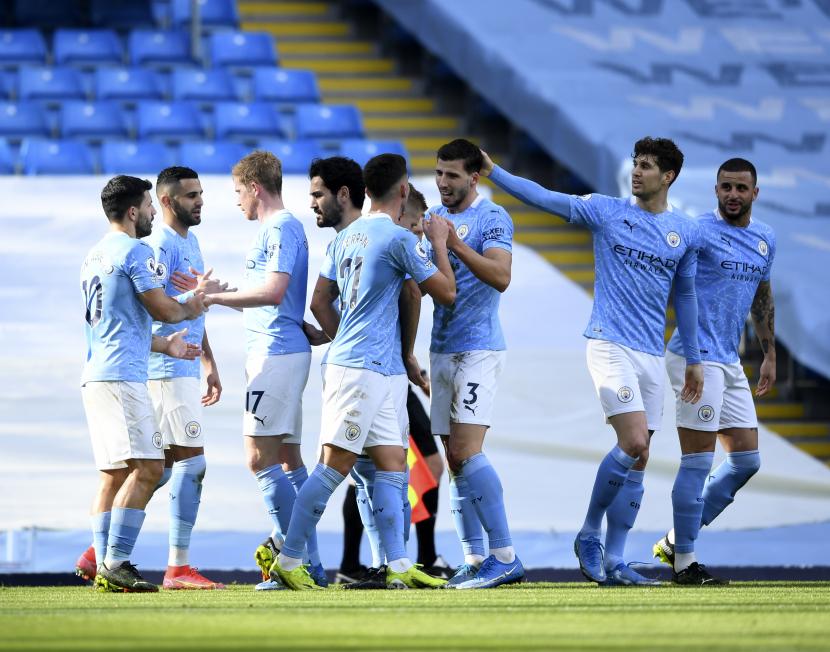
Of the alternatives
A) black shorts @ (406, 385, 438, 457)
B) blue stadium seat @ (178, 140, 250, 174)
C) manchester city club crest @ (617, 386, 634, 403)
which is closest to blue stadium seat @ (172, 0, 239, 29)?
blue stadium seat @ (178, 140, 250, 174)

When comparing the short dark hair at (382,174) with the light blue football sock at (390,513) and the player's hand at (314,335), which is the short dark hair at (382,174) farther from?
the light blue football sock at (390,513)

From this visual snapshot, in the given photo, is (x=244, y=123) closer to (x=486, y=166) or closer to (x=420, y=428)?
(x=420, y=428)

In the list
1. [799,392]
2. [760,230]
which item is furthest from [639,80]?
[760,230]

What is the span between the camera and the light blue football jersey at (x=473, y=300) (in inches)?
275

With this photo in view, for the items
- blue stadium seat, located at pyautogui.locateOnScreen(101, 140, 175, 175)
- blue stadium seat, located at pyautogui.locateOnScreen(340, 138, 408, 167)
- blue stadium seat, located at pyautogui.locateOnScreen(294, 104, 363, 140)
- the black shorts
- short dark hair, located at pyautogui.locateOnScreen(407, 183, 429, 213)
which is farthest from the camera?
blue stadium seat, located at pyautogui.locateOnScreen(294, 104, 363, 140)

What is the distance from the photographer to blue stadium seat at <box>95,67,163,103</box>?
16406 millimetres

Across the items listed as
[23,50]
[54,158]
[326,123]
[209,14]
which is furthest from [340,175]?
[209,14]

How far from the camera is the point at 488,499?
22.5 feet

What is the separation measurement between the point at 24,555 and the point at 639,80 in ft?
32.3

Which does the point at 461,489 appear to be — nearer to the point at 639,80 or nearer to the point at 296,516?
the point at 296,516

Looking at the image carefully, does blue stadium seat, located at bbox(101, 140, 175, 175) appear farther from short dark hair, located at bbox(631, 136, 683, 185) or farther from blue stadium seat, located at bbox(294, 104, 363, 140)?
short dark hair, located at bbox(631, 136, 683, 185)

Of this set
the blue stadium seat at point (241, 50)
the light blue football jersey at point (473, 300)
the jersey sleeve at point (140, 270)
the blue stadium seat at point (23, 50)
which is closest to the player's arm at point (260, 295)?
the jersey sleeve at point (140, 270)

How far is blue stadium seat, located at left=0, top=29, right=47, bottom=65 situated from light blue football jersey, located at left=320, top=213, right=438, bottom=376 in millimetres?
11447

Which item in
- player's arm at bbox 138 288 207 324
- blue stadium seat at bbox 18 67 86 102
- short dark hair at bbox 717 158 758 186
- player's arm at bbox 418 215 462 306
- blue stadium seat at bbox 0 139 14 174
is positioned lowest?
player's arm at bbox 138 288 207 324
